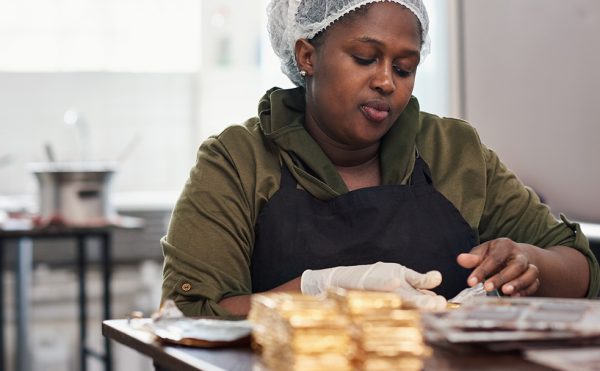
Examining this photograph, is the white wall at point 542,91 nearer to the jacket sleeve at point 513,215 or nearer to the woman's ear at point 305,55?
the jacket sleeve at point 513,215

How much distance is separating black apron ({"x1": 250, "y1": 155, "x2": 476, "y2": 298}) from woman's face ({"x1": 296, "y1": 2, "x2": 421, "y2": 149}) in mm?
134

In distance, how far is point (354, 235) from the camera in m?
1.77

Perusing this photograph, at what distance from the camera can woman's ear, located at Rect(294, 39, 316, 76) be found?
198 cm

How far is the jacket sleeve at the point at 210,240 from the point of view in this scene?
1698 mm

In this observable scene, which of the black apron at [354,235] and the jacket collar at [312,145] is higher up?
the jacket collar at [312,145]

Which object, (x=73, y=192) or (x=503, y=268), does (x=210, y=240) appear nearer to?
(x=503, y=268)

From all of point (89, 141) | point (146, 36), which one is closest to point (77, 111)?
point (89, 141)

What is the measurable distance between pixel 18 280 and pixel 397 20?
3.05 metres

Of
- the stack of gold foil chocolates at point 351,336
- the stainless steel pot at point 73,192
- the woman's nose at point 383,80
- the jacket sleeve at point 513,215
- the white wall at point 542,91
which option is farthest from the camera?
the stainless steel pot at point 73,192

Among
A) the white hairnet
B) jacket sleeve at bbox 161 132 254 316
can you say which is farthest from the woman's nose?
jacket sleeve at bbox 161 132 254 316

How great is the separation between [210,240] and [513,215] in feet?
2.02

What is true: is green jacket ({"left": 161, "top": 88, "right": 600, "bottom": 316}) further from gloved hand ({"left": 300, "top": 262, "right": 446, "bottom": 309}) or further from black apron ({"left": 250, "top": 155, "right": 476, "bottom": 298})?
gloved hand ({"left": 300, "top": 262, "right": 446, "bottom": 309})

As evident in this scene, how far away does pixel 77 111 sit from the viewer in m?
5.38

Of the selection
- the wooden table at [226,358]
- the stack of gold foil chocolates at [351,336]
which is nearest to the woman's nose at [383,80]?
the wooden table at [226,358]
